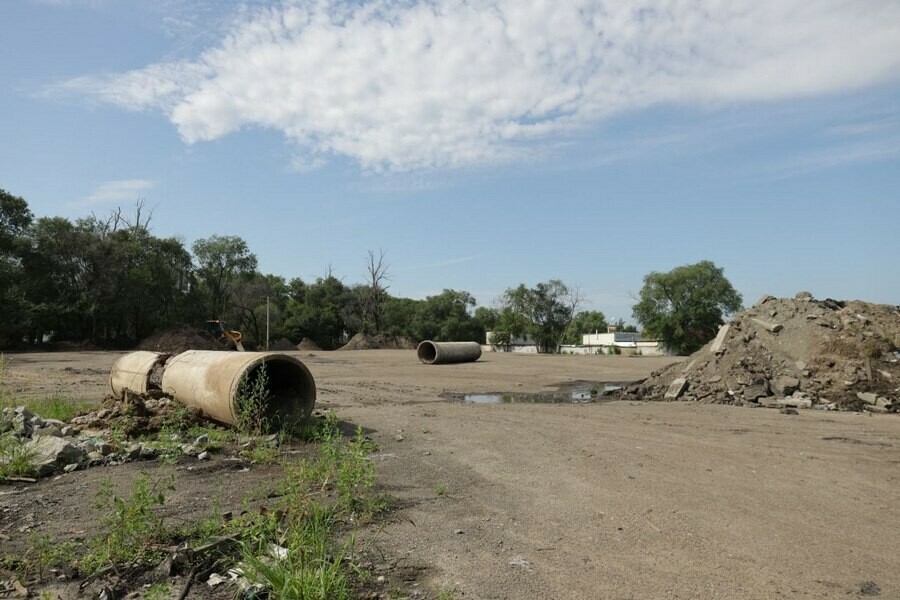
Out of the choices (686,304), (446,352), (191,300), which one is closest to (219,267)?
(191,300)

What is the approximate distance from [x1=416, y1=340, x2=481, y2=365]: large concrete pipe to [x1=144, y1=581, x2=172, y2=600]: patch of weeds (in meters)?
27.0

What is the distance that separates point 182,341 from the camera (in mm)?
38188

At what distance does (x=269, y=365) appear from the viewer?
9547mm

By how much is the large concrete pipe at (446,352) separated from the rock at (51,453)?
23920 mm

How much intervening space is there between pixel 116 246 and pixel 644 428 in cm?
4423

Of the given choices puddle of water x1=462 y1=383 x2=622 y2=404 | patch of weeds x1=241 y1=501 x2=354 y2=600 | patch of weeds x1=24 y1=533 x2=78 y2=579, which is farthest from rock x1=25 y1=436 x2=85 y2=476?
puddle of water x1=462 y1=383 x2=622 y2=404

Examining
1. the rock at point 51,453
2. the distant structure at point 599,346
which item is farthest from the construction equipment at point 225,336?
the distant structure at point 599,346

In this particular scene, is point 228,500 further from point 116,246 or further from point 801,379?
point 116,246

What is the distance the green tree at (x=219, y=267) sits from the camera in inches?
2251

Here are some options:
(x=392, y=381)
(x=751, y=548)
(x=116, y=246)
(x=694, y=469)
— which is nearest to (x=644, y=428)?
(x=694, y=469)

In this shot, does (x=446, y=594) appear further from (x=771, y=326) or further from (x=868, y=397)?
(x=771, y=326)

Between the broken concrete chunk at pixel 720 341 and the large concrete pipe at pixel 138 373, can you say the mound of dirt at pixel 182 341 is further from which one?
the broken concrete chunk at pixel 720 341

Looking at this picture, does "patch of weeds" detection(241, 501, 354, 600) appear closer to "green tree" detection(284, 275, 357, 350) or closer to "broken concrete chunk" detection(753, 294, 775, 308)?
"broken concrete chunk" detection(753, 294, 775, 308)

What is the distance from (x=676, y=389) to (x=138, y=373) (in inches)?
497
